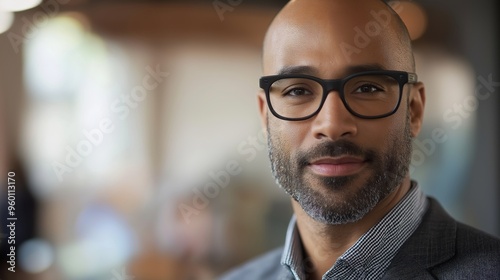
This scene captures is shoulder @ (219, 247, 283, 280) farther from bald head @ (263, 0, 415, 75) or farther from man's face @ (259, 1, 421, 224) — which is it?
bald head @ (263, 0, 415, 75)

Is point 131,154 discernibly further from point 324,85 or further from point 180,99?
point 324,85

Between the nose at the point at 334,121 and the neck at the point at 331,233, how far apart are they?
0.16m

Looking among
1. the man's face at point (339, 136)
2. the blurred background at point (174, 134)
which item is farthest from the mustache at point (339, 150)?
the blurred background at point (174, 134)

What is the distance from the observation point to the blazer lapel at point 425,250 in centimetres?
104

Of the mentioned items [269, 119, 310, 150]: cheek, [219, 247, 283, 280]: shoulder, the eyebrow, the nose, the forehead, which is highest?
the forehead

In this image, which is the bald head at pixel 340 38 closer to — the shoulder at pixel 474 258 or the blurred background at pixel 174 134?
the shoulder at pixel 474 258

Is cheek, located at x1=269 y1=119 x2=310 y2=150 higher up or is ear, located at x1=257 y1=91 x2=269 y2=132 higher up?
ear, located at x1=257 y1=91 x2=269 y2=132

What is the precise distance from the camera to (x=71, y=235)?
9.15ft

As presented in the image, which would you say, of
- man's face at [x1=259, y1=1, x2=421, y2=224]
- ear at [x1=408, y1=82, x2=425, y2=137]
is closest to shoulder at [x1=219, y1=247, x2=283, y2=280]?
man's face at [x1=259, y1=1, x2=421, y2=224]

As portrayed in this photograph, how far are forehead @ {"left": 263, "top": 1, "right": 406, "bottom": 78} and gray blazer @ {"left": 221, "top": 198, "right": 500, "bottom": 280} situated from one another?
0.90 feet

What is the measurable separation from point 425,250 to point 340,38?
1.20 ft

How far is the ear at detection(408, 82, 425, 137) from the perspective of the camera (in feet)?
3.76

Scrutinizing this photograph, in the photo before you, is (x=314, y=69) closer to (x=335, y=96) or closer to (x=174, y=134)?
(x=335, y=96)

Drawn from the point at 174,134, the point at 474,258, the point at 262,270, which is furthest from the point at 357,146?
the point at 174,134
